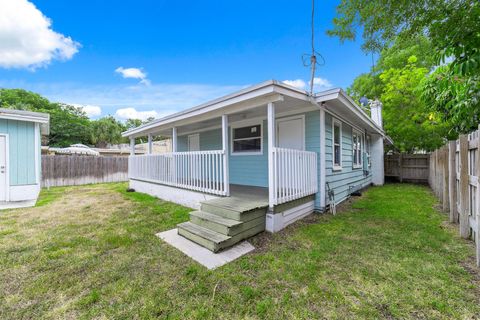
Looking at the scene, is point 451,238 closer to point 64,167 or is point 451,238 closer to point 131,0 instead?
point 131,0

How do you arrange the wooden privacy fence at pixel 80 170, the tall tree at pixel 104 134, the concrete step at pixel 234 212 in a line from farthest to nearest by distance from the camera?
the tall tree at pixel 104 134 < the wooden privacy fence at pixel 80 170 < the concrete step at pixel 234 212

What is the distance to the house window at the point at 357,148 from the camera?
7.89 m

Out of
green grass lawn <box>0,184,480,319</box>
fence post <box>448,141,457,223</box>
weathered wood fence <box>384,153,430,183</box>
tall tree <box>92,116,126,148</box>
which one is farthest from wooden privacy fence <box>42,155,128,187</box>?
weathered wood fence <box>384,153,430,183</box>

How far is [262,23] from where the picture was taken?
25.9 feet

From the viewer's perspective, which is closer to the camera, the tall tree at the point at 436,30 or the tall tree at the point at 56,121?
the tall tree at the point at 436,30

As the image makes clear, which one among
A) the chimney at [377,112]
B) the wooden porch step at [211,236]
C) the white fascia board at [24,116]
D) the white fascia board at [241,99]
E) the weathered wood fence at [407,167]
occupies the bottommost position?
the wooden porch step at [211,236]

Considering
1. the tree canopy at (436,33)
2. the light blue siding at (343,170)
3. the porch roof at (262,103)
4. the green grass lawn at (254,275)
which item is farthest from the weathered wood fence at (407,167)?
the green grass lawn at (254,275)

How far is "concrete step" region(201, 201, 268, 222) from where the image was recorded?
3.48 m

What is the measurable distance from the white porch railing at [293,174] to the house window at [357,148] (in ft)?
12.4

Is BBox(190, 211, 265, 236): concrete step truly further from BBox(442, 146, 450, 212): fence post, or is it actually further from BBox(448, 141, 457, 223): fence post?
BBox(442, 146, 450, 212): fence post

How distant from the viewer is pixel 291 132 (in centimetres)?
555

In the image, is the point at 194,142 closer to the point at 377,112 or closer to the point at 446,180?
the point at 446,180

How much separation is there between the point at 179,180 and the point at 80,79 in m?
17.8

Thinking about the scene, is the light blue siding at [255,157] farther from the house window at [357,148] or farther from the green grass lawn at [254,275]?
the house window at [357,148]
